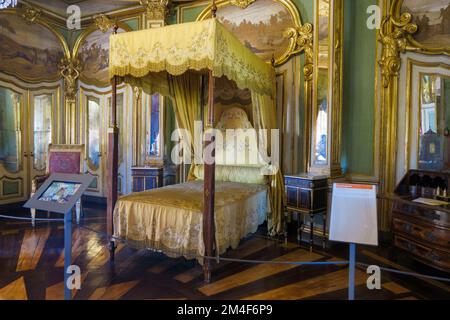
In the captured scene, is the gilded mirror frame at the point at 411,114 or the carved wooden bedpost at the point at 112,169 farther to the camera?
the gilded mirror frame at the point at 411,114

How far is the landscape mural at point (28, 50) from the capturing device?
7039 millimetres

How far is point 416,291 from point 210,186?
8.17ft

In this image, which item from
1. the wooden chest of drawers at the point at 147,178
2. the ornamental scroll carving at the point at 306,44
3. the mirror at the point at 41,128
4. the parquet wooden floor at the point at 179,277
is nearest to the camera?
the parquet wooden floor at the point at 179,277

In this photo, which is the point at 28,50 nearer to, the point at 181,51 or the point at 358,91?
the point at 181,51

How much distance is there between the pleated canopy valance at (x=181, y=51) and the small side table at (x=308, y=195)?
5.90ft

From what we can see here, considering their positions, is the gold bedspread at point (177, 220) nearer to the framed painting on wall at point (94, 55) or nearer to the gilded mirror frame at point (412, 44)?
the gilded mirror frame at point (412, 44)

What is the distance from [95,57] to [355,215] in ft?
26.2

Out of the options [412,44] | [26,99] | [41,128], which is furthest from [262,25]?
[41,128]

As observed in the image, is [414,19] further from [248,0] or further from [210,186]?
[210,186]

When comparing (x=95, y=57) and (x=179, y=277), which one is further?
(x=95, y=57)

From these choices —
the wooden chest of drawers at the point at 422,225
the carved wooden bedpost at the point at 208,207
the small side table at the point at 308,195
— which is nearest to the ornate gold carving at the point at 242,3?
the small side table at the point at 308,195

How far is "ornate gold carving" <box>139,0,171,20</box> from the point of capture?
698 centimetres

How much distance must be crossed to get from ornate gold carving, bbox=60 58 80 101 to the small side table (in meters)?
6.51

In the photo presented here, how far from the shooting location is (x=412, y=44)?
4.75m
